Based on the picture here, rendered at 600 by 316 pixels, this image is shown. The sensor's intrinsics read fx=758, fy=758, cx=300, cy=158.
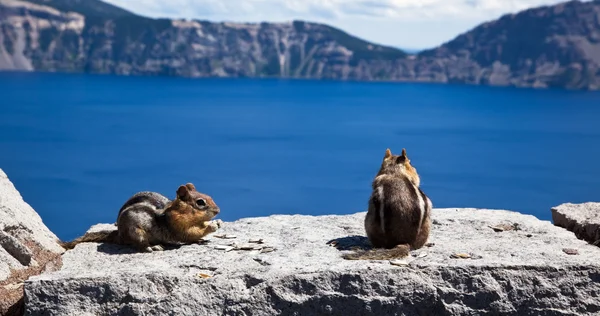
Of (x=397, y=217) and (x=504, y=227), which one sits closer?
(x=397, y=217)

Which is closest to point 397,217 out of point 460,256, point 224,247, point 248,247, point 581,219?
point 460,256

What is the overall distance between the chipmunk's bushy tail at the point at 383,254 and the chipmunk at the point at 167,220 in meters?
2.04

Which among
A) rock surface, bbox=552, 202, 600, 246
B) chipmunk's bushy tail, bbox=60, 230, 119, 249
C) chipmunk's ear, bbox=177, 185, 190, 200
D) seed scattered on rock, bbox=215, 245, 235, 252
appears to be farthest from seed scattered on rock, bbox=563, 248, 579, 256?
chipmunk's bushy tail, bbox=60, 230, 119, 249

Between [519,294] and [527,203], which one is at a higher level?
[519,294]

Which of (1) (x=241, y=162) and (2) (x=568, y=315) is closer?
(2) (x=568, y=315)

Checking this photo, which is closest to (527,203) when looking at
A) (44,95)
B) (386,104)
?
(386,104)

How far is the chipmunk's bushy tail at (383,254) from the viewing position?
9461mm

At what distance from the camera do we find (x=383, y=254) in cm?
950

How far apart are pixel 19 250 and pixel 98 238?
1064mm

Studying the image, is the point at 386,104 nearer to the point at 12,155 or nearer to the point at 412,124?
the point at 412,124

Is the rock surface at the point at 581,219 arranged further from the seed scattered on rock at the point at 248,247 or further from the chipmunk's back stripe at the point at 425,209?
the seed scattered on rock at the point at 248,247

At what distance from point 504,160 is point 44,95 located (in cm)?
13124

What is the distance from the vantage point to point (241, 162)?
7881cm

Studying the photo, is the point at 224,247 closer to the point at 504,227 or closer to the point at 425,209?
the point at 425,209
